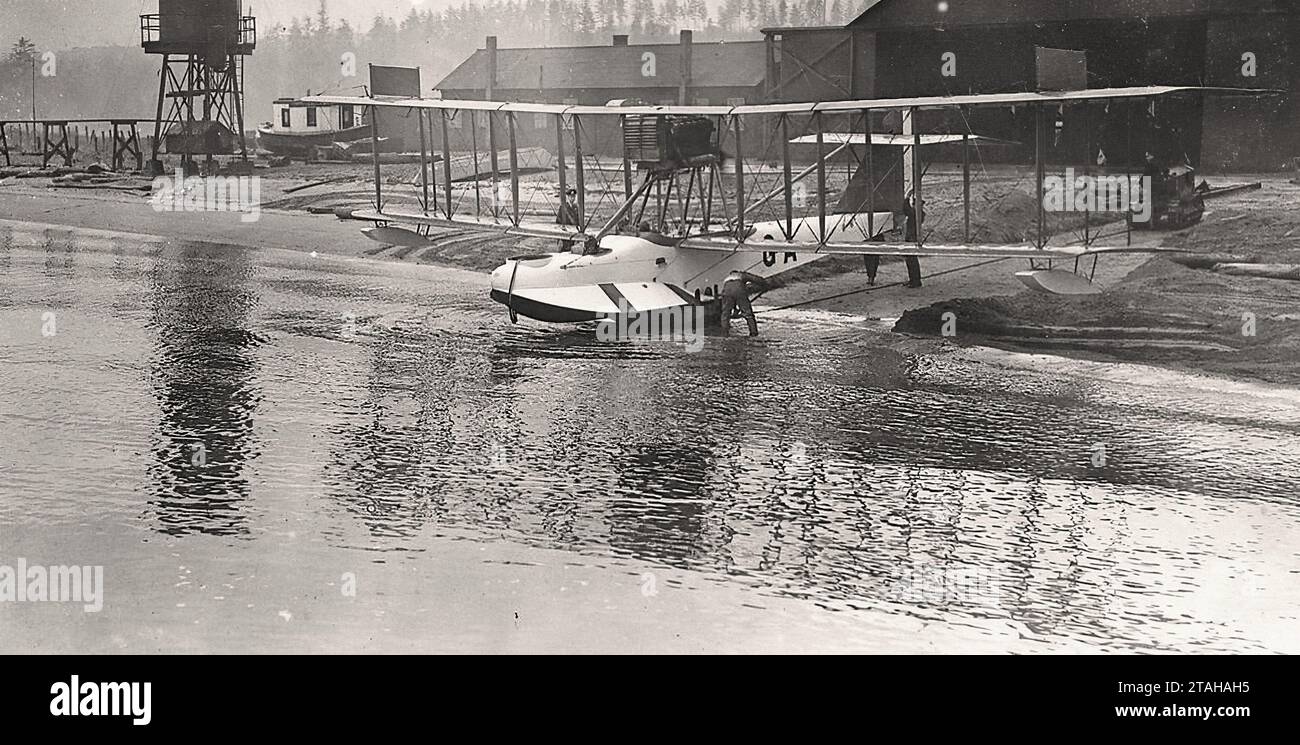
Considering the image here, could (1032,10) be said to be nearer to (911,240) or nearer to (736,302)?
(911,240)

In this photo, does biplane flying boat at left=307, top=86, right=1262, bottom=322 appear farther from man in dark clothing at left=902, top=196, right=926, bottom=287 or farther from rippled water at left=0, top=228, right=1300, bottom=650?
rippled water at left=0, top=228, right=1300, bottom=650

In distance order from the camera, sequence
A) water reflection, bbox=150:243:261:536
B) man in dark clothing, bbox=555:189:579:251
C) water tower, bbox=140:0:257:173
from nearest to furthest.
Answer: water reflection, bbox=150:243:261:536
man in dark clothing, bbox=555:189:579:251
water tower, bbox=140:0:257:173

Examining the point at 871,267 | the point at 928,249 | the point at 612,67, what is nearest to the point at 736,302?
the point at 928,249

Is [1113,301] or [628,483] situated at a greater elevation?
[1113,301]

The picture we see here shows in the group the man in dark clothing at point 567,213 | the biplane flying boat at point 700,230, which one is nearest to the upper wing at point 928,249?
the biplane flying boat at point 700,230

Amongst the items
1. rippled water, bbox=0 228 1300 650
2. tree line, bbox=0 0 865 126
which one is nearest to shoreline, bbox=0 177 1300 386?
rippled water, bbox=0 228 1300 650

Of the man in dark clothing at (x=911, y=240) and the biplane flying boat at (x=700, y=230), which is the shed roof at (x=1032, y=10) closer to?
the biplane flying boat at (x=700, y=230)
